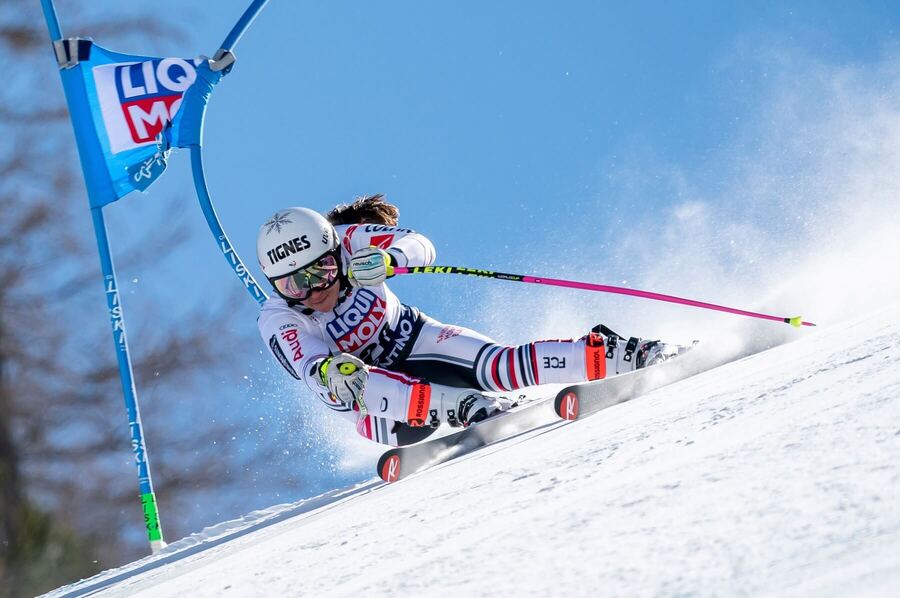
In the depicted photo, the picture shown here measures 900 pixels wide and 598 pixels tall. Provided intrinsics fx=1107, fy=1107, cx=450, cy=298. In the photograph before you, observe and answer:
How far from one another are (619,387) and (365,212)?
63.5 inches

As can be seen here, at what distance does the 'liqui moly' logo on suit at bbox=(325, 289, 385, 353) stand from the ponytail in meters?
0.52

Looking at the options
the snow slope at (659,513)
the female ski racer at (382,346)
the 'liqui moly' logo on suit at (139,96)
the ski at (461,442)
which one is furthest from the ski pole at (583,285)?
the 'liqui moly' logo on suit at (139,96)

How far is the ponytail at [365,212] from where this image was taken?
5023mm

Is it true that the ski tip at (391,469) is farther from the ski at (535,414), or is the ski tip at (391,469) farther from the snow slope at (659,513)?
the snow slope at (659,513)

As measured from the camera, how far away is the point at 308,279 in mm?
4453

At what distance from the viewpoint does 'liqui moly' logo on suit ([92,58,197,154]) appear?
5.47m

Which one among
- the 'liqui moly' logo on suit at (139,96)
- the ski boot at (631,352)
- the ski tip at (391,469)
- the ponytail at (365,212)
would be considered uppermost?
the 'liqui moly' logo on suit at (139,96)

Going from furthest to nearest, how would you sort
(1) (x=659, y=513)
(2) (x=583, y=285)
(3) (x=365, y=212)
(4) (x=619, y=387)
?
1. (3) (x=365, y=212)
2. (2) (x=583, y=285)
3. (4) (x=619, y=387)
4. (1) (x=659, y=513)

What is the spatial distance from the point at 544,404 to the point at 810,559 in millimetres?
2858

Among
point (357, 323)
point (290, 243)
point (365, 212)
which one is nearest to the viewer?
point (290, 243)

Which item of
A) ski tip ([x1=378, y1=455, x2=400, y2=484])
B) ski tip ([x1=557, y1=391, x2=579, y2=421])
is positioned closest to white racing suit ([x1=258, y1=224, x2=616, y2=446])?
ski tip ([x1=378, y1=455, x2=400, y2=484])

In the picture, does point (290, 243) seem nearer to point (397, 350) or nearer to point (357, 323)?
point (357, 323)

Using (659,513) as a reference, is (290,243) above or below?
above

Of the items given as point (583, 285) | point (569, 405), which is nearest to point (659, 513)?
point (569, 405)
